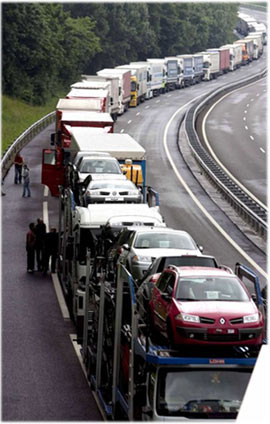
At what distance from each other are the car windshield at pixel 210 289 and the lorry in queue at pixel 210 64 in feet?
383

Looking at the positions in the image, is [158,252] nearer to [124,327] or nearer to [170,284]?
[124,327]

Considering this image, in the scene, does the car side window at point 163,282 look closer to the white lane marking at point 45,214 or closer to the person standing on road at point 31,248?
the person standing on road at point 31,248

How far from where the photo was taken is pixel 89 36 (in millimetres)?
113812

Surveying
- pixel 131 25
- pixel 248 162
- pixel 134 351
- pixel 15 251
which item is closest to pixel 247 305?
pixel 134 351

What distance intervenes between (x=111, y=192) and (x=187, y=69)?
94.7m

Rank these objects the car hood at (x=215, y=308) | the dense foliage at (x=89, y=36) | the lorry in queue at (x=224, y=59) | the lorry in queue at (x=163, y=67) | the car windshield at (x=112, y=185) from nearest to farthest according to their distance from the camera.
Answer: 1. the car hood at (x=215, y=308)
2. the car windshield at (x=112, y=185)
3. the dense foliage at (x=89, y=36)
4. the lorry in queue at (x=163, y=67)
5. the lorry in queue at (x=224, y=59)

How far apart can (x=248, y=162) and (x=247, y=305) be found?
49321 mm

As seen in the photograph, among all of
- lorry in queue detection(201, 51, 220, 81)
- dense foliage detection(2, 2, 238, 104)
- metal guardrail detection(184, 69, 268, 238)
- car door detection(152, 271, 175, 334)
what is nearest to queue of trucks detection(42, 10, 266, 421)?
car door detection(152, 271, 175, 334)

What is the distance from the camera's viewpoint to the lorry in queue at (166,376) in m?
12.4

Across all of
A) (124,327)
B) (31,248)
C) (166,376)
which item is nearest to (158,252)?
(124,327)

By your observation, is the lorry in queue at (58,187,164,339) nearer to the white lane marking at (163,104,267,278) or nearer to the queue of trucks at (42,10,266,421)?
the queue of trucks at (42,10,266,421)

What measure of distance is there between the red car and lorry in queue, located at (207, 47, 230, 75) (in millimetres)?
123100

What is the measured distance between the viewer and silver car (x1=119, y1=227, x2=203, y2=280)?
18.0m

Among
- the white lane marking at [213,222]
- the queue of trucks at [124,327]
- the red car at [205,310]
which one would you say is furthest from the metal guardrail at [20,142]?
Answer: the red car at [205,310]
